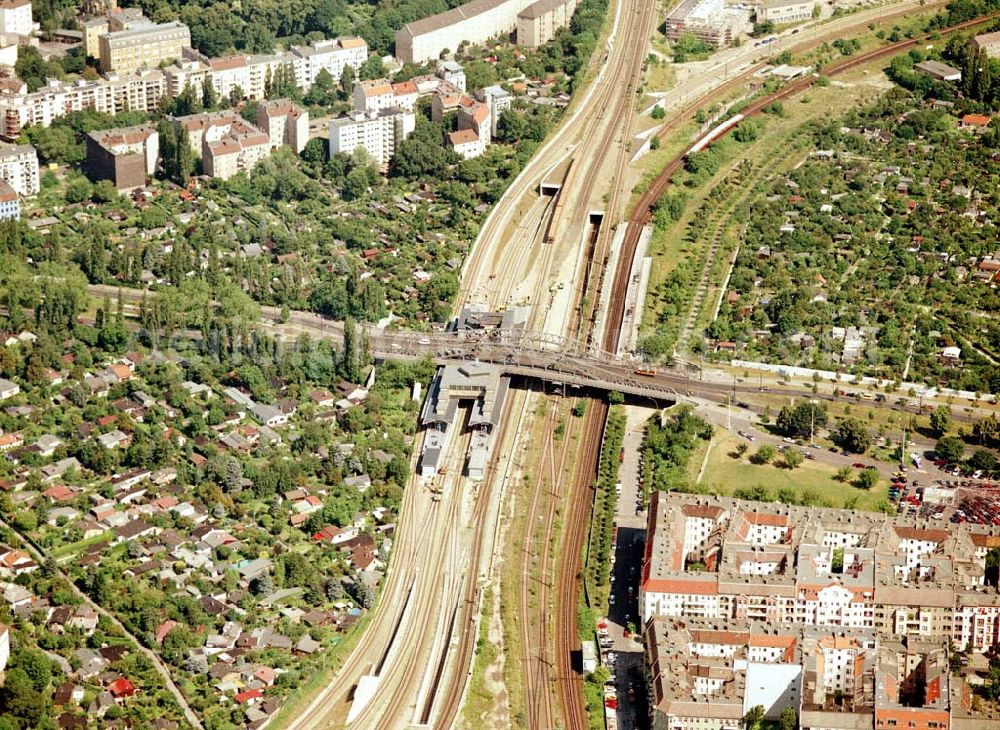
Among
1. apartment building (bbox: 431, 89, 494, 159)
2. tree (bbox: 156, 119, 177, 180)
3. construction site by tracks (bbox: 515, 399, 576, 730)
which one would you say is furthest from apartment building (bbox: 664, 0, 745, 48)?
construction site by tracks (bbox: 515, 399, 576, 730)

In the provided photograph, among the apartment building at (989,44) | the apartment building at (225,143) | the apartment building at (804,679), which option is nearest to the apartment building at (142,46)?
the apartment building at (225,143)

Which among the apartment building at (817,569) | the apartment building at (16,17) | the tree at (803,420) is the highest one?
the apartment building at (16,17)

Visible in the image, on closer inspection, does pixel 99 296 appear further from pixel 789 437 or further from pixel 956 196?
pixel 956 196

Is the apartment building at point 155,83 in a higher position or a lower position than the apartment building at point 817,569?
higher

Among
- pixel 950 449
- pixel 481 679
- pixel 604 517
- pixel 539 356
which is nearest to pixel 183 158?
pixel 539 356

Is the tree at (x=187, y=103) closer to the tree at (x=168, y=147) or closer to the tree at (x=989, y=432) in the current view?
the tree at (x=168, y=147)

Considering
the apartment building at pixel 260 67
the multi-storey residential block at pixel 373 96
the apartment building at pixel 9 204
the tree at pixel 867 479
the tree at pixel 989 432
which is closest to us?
the tree at pixel 867 479

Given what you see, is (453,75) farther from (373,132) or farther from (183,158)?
(183,158)
